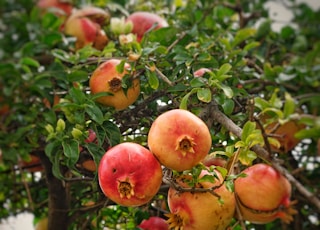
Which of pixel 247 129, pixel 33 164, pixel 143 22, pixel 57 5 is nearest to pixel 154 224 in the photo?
pixel 247 129

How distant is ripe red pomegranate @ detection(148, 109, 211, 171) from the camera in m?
0.70

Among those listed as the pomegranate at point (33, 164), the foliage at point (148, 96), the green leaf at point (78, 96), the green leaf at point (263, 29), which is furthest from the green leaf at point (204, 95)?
the green leaf at point (263, 29)

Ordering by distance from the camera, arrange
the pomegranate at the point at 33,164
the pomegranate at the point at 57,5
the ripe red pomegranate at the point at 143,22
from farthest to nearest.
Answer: the pomegranate at the point at 57,5
the ripe red pomegranate at the point at 143,22
the pomegranate at the point at 33,164

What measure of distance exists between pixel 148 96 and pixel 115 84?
7 centimetres

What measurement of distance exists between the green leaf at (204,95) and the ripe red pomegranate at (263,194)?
134 millimetres

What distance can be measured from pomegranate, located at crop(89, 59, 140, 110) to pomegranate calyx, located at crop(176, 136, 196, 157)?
10.0 inches

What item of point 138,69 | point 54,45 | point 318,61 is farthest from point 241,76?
point 54,45

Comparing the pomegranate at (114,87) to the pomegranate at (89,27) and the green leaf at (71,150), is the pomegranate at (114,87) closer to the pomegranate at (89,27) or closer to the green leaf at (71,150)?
the green leaf at (71,150)

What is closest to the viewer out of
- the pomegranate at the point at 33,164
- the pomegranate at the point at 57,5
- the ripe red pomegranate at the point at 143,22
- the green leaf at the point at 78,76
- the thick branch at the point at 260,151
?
the thick branch at the point at 260,151

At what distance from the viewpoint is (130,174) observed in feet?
2.31

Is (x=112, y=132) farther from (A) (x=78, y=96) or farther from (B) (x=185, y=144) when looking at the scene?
(B) (x=185, y=144)

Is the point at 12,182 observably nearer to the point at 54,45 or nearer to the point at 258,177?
the point at 54,45

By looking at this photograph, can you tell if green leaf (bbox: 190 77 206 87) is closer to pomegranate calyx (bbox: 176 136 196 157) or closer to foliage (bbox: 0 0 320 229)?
foliage (bbox: 0 0 320 229)

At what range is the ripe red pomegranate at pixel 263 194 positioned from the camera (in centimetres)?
78
